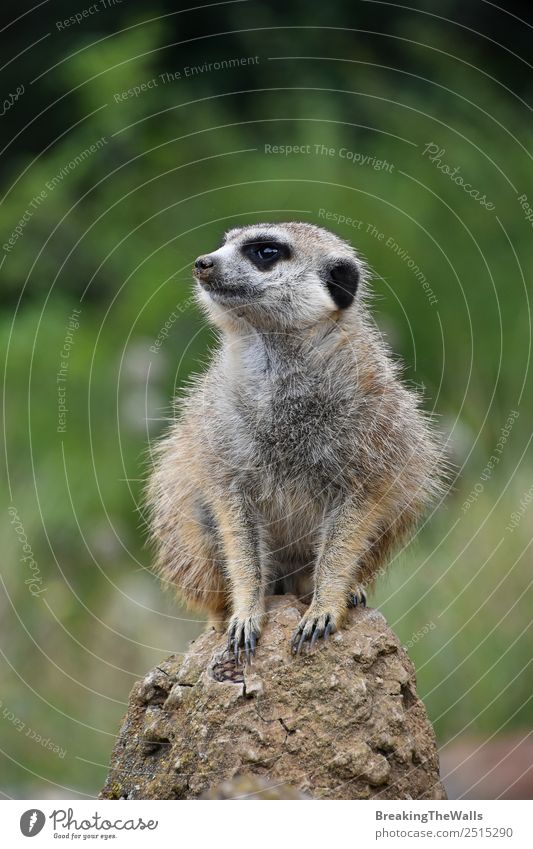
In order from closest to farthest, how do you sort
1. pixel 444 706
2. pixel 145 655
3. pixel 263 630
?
pixel 263 630 → pixel 444 706 → pixel 145 655

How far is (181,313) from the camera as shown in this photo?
6.64 metres

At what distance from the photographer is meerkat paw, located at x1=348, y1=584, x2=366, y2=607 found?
3641 millimetres

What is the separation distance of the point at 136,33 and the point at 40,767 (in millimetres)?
4556

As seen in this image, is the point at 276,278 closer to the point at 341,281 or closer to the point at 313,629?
the point at 341,281

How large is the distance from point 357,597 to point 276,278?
3.38 ft

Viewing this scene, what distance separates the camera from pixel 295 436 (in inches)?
146

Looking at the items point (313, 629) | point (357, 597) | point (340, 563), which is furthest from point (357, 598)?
point (313, 629)

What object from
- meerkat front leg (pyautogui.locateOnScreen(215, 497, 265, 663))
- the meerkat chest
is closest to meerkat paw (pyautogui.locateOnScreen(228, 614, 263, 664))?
meerkat front leg (pyautogui.locateOnScreen(215, 497, 265, 663))

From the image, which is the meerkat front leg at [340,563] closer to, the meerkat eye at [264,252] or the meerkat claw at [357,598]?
the meerkat claw at [357,598]

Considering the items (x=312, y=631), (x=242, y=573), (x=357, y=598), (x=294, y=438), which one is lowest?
(x=312, y=631)

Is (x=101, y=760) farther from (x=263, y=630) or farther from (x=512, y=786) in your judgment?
(x=263, y=630)

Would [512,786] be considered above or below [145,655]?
below

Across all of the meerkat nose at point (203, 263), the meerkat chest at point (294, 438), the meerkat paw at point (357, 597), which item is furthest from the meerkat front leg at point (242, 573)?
the meerkat nose at point (203, 263)

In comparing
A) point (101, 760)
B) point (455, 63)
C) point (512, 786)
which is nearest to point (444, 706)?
point (512, 786)
